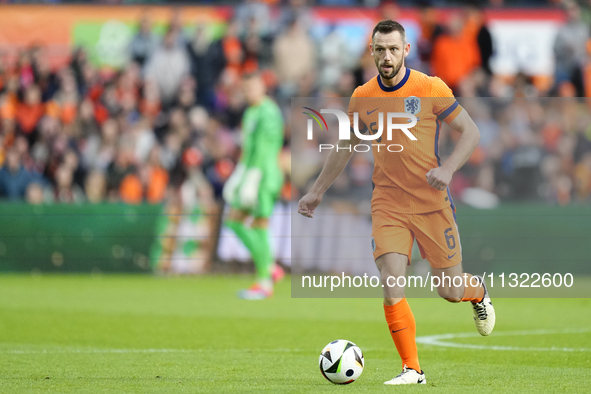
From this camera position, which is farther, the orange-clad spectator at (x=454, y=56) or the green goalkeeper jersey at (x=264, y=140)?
the orange-clad spectator at (x=454, y=56)

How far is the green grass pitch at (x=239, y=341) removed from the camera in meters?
6.18

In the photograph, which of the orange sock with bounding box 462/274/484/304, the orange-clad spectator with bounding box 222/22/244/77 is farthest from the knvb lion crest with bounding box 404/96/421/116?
the orange-clad spectator with bounding box 222/22/244/77

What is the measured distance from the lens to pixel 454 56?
1708 centimetres

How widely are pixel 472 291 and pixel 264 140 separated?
6.41 m

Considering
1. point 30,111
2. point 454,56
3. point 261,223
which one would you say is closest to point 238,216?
point 261,223

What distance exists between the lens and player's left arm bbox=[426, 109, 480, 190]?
18.8ft

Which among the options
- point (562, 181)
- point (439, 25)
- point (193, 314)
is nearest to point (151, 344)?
point (193, 314)

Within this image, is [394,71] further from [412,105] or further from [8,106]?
[8,106]

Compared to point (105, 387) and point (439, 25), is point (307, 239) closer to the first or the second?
point (439, 25)

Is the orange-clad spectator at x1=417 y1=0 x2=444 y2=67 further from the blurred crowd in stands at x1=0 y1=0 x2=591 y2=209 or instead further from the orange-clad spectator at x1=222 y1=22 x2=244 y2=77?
the orange-clad spectator at x1=222 y1=22 x2=244 y2=77

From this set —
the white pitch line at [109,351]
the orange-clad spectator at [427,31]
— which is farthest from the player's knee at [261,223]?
the orange-clad spectator at [427,31]

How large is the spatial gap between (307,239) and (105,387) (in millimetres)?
9509

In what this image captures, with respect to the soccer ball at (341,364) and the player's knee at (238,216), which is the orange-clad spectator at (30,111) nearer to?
the player's knee at (238,216)

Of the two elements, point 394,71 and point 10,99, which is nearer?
point 394,71
